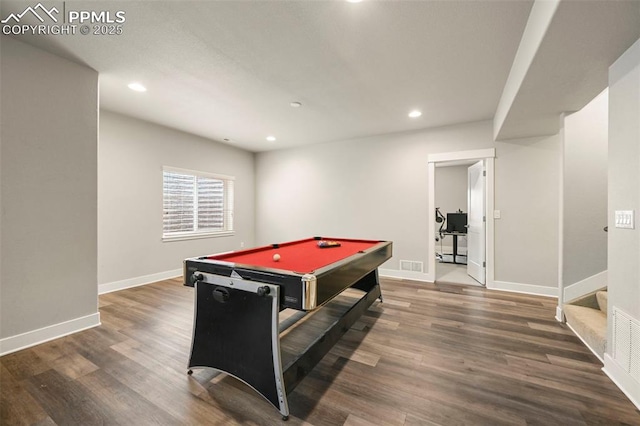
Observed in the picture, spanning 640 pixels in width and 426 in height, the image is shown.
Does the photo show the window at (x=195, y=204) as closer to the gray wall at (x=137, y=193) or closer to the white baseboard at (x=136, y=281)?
the gray wall at (x=137, y=193)

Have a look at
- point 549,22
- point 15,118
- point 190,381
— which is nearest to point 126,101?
point 15,118

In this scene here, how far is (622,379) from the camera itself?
5.59 ft

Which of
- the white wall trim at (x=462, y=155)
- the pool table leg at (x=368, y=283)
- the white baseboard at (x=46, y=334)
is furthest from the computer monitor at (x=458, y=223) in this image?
the white baseboard at (x=46, y=334)

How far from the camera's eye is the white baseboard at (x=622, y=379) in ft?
5.18

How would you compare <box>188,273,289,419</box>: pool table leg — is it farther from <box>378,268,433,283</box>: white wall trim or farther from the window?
<box>378,268,433,283</box>: white wall trim

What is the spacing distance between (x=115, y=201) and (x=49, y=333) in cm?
201

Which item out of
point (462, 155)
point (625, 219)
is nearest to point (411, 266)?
point (462, 155)

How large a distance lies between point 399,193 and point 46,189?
4.52 meters

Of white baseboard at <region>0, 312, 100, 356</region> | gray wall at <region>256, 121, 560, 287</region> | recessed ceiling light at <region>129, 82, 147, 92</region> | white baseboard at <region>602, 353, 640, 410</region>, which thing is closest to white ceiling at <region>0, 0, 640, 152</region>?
recessed ceiling light at <region>129, 82, 147, 92</region>

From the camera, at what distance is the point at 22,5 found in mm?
1840

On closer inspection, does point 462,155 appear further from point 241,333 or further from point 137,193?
point 137,193

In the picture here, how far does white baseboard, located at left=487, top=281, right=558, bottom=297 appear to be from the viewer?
140 inches

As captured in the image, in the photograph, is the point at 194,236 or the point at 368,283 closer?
the point at 368,283

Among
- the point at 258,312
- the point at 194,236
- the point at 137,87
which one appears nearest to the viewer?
the point at 258,312
